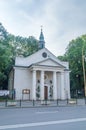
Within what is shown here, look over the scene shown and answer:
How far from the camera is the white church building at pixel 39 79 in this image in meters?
38.4

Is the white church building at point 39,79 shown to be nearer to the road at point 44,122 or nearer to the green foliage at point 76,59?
the green foliage at point 76,59

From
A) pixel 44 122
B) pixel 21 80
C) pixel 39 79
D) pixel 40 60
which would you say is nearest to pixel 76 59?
pixel 40 60

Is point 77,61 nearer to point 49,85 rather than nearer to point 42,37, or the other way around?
point 42,37

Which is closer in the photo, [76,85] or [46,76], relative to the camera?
[46,76]

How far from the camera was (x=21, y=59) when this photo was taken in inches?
1613

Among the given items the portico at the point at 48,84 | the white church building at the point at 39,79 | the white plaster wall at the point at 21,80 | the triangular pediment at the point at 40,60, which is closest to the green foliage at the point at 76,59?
the triangular pediment at the point at 40,60

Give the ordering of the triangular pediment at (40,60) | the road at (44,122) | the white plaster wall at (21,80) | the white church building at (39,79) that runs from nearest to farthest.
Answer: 1. the road at (44,122)
2. the white church building at (39,79)
3. the white plaster wall at (21,80)
4. the triangular pediment at (40,60)

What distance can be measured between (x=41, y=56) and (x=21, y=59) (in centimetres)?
459

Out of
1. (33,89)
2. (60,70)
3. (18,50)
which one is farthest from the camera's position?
(18,50)

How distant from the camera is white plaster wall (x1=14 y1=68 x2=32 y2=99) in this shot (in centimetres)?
3913

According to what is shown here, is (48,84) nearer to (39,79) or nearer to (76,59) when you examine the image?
(39,79)

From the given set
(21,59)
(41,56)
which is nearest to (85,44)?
(41,56)

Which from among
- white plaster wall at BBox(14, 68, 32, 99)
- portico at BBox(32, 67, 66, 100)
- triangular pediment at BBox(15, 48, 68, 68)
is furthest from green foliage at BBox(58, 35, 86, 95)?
white plaster wall at BBox(14, 68, 32, 99)

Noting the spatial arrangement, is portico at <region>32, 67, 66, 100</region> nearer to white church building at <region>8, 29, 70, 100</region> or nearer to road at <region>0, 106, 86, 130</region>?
white church building at <region>8, 29, 70, 100</region>
